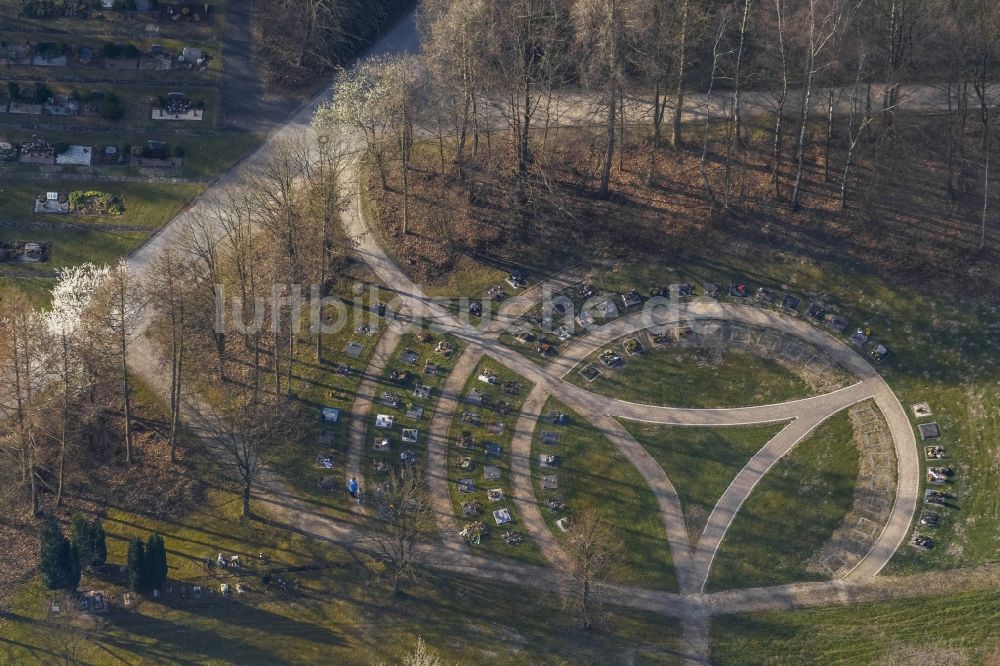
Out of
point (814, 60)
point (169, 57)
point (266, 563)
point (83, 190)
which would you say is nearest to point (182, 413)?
point (266, 563)

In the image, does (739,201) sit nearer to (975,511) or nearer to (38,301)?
(975,511)

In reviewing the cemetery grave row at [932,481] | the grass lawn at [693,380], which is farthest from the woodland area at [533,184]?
the cemetery grave row at [932,481]

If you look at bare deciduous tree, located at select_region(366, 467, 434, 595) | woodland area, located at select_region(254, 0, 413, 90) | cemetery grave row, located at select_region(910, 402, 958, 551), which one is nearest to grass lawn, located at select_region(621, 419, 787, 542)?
cemetery grave row, located at select_region(910, 402, 958, 551)

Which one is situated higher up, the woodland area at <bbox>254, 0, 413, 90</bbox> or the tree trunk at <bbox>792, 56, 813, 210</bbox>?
the woodland area at <bbox>254, 0, 413, 90</bbox>

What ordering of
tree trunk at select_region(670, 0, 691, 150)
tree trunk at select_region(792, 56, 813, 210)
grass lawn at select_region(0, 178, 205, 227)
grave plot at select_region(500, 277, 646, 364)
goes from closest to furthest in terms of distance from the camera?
grave plot at select_region(500, 277, 646, 364) → tree trunk at select_region(670, 0, 691, 150) → tree trunk at select_region(792, 56, 813, 210) → grass lawn at select_region(0, 178, 205, 227)

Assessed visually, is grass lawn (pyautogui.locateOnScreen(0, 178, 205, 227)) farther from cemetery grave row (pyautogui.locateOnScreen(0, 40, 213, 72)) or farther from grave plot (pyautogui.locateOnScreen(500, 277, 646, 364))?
grave plot (pyautogui.locateOnScreen(500, 277, 646, 364))
